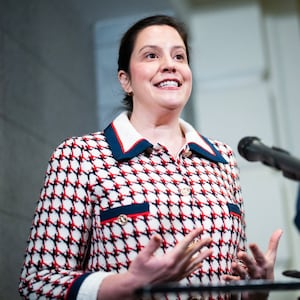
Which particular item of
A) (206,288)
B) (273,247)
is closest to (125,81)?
(273,247)

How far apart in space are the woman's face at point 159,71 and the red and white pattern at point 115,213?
4.1 inches

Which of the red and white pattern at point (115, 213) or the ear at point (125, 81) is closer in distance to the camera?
the red and white pattern at point (115, 213)

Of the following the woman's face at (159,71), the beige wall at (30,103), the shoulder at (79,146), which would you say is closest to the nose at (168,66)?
the woman's face at (159,71)

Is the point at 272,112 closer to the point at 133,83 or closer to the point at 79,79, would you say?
the point at 79,79

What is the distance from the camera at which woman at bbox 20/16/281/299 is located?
109 centimetres

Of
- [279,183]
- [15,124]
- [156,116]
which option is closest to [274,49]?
[279,183]

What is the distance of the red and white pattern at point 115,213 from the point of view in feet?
3.64

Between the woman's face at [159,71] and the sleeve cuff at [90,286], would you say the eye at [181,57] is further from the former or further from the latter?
the sleeve cuff at [90,286]

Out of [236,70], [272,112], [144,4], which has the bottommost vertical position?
[272,112]

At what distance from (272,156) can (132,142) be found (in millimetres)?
449

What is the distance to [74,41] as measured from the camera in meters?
2.47

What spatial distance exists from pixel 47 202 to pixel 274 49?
2.02 meters

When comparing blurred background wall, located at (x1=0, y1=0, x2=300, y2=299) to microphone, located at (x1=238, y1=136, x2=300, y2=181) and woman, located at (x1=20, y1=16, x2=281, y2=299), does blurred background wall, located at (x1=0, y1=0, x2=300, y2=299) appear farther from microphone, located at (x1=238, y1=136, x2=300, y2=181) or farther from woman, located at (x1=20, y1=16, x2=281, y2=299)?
microphone, located at (x1=238, y1=136, x2=300, y2=181)

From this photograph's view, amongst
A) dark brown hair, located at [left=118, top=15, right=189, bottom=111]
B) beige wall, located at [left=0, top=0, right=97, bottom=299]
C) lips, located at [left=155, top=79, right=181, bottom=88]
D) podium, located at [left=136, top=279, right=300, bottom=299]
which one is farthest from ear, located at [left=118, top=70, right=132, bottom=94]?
podium, located at [left=136, top=279, right=300, bottom=299]
